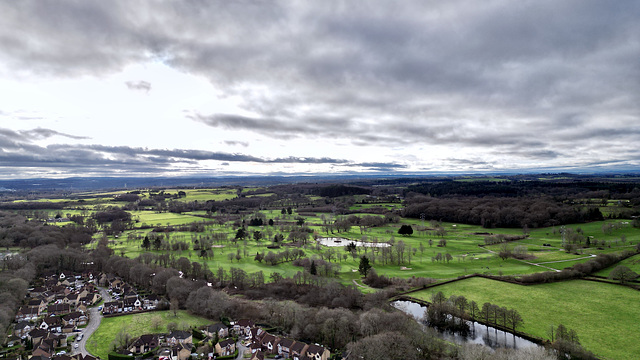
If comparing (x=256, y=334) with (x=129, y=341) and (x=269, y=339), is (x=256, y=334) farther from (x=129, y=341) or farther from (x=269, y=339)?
(x=129, y=341)

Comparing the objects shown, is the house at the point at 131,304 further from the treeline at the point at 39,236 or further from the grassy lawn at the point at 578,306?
the treeline at the point at 39,236

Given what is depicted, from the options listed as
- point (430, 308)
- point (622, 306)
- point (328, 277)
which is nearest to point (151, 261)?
point (328, 277)

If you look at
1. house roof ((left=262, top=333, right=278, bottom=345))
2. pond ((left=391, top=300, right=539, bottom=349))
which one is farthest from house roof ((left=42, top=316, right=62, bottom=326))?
pond ((left=391, top=300, right=539, bottom=349))

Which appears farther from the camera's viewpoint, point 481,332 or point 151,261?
point 151,261

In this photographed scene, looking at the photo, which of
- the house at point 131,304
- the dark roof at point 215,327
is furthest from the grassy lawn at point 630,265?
the house at point 131,304

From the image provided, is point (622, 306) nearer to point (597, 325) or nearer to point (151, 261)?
point (597, 325)
